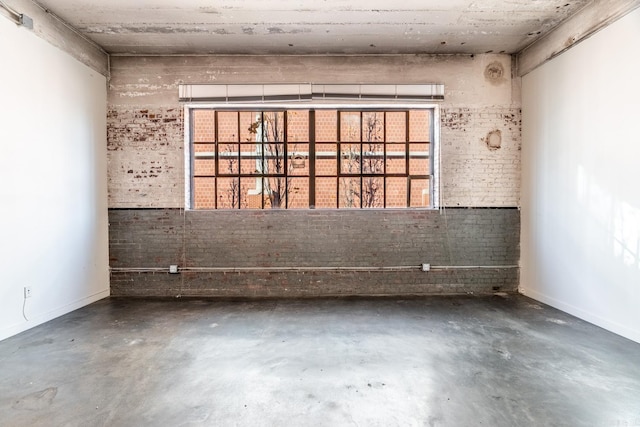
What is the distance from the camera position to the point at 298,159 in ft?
16.0

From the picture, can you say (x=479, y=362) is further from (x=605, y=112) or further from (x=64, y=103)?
(x=64, y=103)

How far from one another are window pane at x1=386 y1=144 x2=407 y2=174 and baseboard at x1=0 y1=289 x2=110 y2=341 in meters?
4.35

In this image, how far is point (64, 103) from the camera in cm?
400

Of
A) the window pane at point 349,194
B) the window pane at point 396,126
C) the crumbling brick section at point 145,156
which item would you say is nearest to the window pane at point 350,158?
the window pane at point 349,194

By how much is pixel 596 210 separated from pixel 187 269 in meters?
4.97

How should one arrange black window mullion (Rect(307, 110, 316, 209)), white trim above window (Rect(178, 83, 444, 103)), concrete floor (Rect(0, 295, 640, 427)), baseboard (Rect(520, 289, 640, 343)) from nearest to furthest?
concrete floor (Rect(0, 295, 640, 427)), baseboard (Rect(520, 289, 640, 343)), white trim above window (Rect(178, 83, 444, 103)), black window mullion (Rect(307, 110, 316, 209))

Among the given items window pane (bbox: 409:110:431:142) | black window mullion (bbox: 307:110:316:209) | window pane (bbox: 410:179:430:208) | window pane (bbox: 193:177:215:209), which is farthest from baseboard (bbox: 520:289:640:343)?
window pane (bbox: 193:177:215:209)

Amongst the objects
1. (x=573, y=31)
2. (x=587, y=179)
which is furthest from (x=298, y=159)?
(x=573, y=31)

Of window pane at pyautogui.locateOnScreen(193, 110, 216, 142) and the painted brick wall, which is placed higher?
window pane at pyautogui.locateOnScreen(193, 110, 216, 142)

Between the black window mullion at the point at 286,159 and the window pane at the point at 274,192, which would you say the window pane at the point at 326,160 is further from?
the window pane at the point at 274,192

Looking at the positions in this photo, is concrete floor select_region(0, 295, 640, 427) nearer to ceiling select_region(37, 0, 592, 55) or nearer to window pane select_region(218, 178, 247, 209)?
window pane select_region(218, 178, 247, 209)

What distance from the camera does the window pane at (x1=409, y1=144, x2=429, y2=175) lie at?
16.0 ft

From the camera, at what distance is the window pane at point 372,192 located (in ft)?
16.0

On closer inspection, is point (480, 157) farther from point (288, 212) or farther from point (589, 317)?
point (288, 212)
